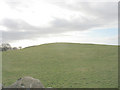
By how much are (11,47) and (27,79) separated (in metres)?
94.9

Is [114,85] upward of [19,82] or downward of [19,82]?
downward

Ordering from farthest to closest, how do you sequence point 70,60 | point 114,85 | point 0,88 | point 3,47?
point 3,47 → point 70,60 → point 114,85 → point 0,88

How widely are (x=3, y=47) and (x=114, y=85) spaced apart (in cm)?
8631

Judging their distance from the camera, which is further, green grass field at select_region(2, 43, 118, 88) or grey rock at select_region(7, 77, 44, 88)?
green grass field at select_region(2, 43, 118, 88)

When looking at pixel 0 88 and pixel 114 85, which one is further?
pixel 114 85

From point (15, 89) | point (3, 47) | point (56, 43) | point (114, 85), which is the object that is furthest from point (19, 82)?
point (3, 47)

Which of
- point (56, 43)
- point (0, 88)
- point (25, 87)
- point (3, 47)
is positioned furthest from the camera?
point (3, 47)

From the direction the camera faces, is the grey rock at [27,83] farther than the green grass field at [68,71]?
No

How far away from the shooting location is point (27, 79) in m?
13.4

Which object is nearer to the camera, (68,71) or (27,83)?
(27,83)

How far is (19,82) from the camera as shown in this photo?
1346 cm

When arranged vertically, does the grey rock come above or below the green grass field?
above

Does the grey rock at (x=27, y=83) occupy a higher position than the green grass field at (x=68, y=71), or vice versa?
the grey rock at (x=27, y=83)

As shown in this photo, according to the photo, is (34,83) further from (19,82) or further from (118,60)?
(118,60)
